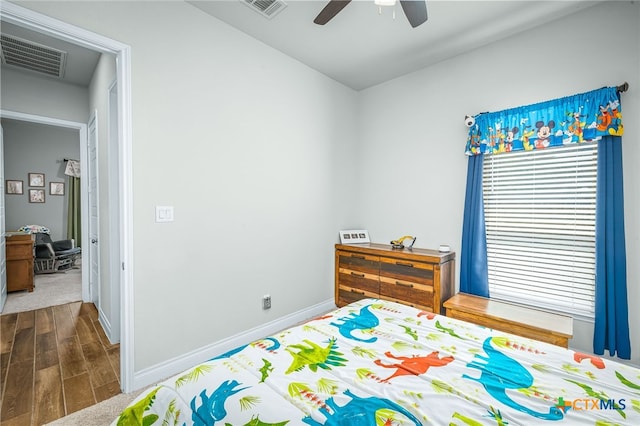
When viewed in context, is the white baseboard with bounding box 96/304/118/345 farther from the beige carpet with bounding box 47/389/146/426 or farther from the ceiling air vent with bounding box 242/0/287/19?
the ceiling air vent with bounding box 242/0/287/19

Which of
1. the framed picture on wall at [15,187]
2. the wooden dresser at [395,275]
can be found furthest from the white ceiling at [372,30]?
the framed picture on wall at [15,187]

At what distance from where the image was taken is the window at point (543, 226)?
7.79 ft

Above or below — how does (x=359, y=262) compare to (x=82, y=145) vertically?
below

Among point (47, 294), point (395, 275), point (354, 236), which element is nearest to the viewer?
point (395, 275)

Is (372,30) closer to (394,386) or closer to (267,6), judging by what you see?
(267,6)

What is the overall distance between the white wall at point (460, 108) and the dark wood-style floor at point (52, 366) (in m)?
3.09

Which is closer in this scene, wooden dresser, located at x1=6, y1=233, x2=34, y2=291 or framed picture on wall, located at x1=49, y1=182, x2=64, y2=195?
wooden dresser, located at x1=6, y1=233, x2=34, y2=291

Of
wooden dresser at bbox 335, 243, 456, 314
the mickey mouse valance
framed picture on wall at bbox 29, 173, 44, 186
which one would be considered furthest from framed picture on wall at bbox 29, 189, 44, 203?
the mickey mouse valance

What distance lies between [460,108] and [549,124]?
2.72ft

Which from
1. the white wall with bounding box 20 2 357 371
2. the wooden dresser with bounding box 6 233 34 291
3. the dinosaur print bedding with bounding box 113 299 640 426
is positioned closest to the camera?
the dinosaur print bedding with bounding box 113 299 640 426

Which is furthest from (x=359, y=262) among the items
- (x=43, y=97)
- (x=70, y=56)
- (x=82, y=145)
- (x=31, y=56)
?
(x=43, y=97)

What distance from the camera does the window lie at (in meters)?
2.37

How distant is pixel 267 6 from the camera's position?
2.30 m

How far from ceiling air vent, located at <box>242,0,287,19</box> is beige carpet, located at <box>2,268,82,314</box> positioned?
4.35 m
